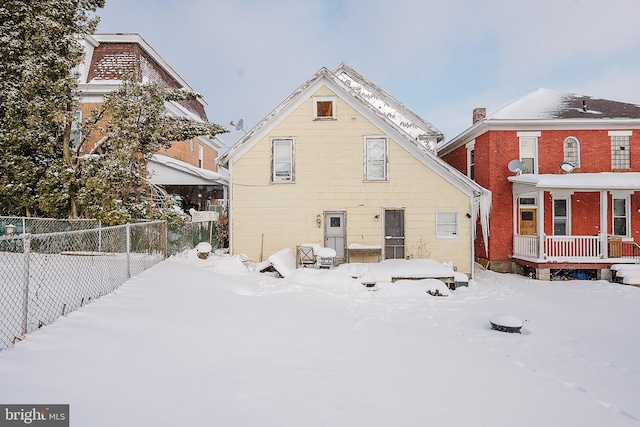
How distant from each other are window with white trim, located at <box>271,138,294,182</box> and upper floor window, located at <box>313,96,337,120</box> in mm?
1426

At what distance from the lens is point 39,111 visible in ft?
39.9

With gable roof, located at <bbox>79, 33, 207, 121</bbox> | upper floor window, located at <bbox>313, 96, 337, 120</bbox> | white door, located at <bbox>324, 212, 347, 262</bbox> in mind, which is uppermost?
gable roof, located at <bbox>79, 33, 207, 121</bbox>

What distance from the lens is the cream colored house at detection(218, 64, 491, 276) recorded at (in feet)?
47.2

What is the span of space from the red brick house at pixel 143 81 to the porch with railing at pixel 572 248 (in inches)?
523

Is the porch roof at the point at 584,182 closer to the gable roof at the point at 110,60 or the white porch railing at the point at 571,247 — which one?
the white porch railing at the point at 571,247

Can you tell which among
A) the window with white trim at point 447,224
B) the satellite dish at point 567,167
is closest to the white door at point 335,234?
the window with white trim at point 447,224

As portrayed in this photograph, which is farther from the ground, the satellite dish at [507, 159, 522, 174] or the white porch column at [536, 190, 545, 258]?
the satellite dish at [507, 159, 522, 174]

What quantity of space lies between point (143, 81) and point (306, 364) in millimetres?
17970

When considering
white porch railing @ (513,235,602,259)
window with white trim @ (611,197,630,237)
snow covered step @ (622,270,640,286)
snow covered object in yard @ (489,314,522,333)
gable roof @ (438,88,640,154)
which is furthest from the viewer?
window with white trim @ (611,197,630,237)

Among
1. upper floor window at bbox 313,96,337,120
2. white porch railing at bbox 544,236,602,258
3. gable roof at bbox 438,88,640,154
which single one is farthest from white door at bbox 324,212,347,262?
white porch railing at bbox 544,236,602,258

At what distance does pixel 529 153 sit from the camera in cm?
1639

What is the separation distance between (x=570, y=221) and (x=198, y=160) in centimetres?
2115

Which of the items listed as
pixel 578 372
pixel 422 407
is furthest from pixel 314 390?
pixel 578 372

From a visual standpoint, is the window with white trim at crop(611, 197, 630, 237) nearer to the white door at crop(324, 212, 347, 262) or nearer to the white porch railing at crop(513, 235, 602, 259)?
the white porch railing at crop(513, 235, 602, 259)
